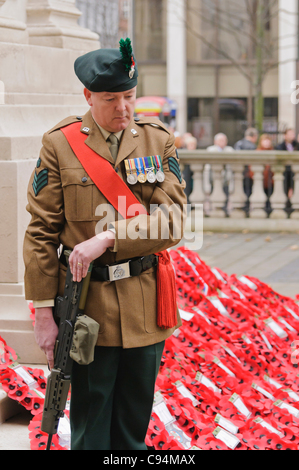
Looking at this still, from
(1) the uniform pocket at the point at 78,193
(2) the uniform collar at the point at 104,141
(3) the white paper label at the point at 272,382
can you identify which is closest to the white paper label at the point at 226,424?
(3) the white paper label at the point at 272,382

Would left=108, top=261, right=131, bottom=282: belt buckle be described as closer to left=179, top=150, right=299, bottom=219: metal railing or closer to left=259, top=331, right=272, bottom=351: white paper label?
left=259, top=331, right=272, bottom=351: white paper label

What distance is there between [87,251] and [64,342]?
0.37 meters

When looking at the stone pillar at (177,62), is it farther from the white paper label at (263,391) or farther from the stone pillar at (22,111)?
the white paper label at (263,391)

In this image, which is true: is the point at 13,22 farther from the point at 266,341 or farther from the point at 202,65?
the point at 202,65

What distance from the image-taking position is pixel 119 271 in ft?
8.49

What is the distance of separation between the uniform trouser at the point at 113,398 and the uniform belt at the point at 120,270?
0.89ft

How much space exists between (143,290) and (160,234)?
0.26 m

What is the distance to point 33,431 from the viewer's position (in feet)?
11.0

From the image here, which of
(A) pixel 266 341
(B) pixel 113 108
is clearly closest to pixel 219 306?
(A) pixel 266 341

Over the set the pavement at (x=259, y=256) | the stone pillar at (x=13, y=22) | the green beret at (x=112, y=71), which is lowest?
the pavement at (x=259, y=256)

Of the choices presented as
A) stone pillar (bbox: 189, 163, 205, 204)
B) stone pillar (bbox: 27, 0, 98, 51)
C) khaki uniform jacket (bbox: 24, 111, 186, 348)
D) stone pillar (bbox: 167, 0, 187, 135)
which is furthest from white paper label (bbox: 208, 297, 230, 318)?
stone pillar (bbox: 167, 0, 187, 135)

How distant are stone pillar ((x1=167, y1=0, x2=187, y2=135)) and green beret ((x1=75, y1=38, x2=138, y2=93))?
25191 mm

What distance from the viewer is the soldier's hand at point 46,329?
2.61 meters

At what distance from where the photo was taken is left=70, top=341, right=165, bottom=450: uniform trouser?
103 inches
